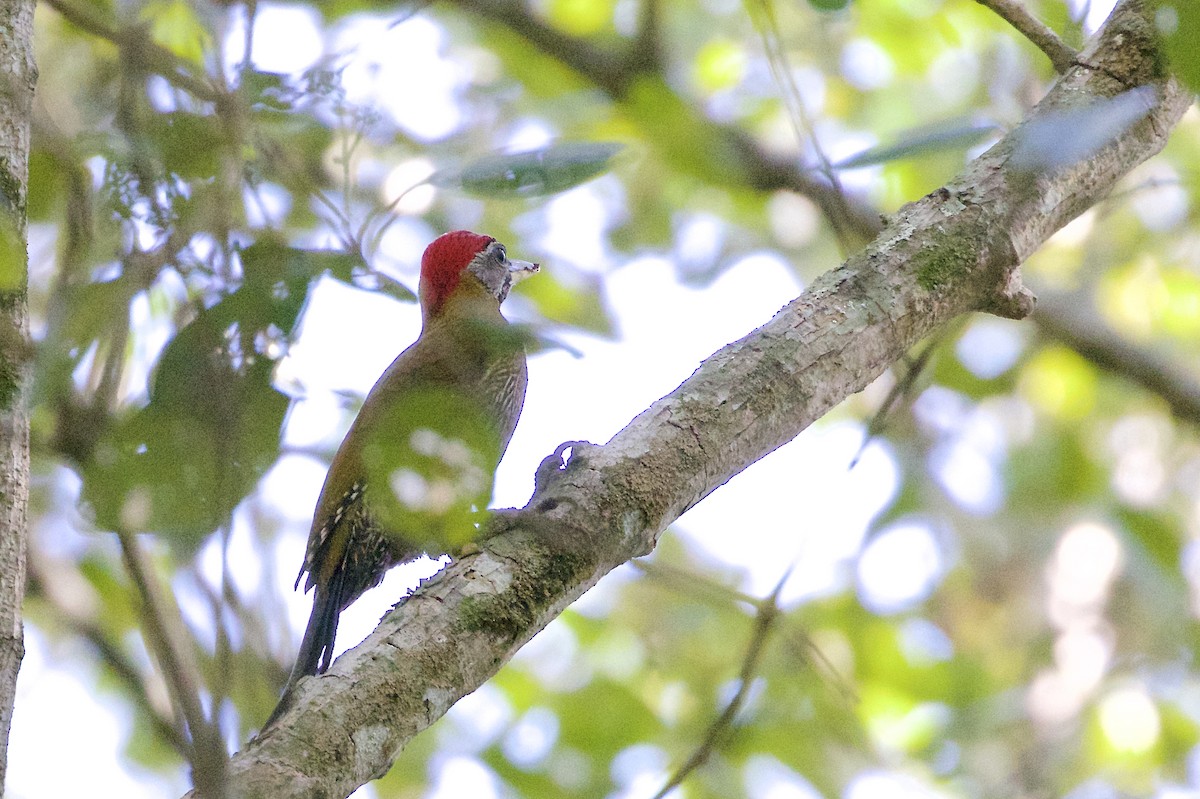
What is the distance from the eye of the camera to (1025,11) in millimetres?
2477

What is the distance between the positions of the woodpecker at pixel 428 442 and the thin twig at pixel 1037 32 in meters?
1.18

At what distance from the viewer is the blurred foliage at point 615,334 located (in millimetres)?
1723

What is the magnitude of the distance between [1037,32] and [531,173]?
107 cm

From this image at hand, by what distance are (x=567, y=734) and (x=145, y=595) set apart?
9.56ft

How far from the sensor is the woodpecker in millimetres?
1546

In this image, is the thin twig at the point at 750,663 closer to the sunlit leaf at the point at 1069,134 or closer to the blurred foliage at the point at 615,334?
the blurred foliage at the point at 615,334

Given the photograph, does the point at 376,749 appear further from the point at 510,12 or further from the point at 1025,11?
the point at 510,12

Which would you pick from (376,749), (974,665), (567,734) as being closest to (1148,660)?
(974,665)

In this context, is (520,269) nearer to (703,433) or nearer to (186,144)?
(703,433)

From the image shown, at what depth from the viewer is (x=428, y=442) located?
155cm

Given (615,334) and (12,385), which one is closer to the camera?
(12,385)

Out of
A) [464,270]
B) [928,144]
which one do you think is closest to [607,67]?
[464,270]

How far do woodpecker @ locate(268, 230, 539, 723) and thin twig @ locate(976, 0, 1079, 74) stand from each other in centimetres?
118

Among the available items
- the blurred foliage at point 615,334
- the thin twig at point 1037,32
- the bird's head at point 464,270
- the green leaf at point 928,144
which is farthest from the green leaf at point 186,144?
the bird's head at point 464,270
